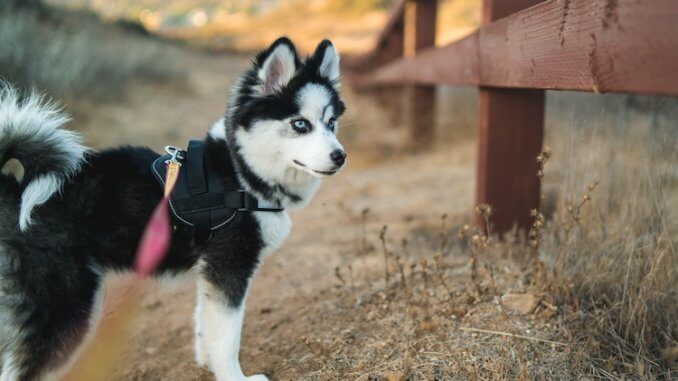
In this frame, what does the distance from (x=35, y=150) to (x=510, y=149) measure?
8.55 ft

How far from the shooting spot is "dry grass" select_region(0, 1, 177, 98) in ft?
25.2

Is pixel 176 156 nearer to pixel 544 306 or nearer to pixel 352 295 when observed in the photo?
pixel 352 295

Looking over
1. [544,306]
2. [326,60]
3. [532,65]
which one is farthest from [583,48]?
[326,60]

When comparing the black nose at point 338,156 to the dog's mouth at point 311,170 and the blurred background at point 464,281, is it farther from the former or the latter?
the blurred background at point 464,281

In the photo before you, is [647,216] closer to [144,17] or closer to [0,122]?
[0,122]

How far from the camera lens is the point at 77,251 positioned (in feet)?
7.90

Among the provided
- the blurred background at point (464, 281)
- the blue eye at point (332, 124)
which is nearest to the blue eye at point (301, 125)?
the blue eye at point (332, 124)

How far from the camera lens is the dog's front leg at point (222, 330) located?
263 centimetres

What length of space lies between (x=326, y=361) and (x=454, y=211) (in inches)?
91.9

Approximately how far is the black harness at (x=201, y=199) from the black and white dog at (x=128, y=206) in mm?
40

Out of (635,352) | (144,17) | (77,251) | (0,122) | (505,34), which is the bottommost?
(635,352)

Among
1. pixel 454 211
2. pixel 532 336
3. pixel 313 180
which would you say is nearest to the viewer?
pixel 532 336

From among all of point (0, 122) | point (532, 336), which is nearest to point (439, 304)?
point (532, 336)

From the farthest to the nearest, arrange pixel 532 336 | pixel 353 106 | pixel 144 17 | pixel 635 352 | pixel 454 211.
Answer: pixel 144 17 → pixel 353 106 → pixel 454 211 → pixel 532 336 → pixel 635 352
